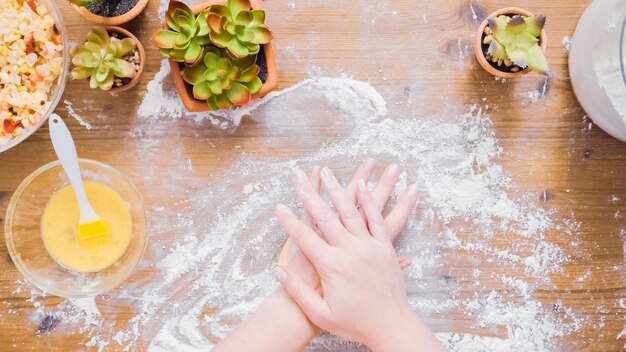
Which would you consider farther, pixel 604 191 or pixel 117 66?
pixel 604 191

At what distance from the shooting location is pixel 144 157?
1.01 meters

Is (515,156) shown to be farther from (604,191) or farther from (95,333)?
(95,333)

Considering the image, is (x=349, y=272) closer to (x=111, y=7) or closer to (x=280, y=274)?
(x=280, y=274)

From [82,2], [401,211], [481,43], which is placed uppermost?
[82,2]

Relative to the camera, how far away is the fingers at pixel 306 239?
0.94 metres

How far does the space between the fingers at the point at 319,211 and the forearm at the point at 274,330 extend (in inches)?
4.9

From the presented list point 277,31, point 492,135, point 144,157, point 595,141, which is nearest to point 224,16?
point 277,31

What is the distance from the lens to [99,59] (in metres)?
0.89

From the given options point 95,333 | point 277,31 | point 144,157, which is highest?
point 277,31

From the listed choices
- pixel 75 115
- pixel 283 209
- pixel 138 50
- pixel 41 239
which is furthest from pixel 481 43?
pixel 41 239

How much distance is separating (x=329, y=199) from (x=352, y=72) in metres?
0.22

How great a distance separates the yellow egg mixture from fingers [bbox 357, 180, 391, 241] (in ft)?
1.26

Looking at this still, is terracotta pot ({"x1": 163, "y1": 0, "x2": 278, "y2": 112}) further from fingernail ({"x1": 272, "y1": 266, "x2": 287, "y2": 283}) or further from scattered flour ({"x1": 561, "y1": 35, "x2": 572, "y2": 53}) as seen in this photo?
scattered flour ({"x1": 561, "y1": 35, "x2": 572, "y2": 53})

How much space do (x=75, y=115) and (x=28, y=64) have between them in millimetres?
112
